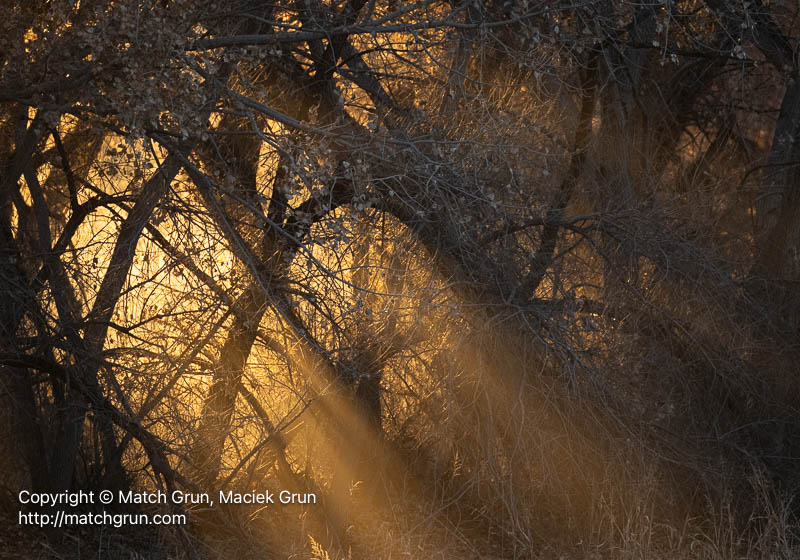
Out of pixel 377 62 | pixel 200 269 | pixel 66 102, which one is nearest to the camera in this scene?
pixel 66 102

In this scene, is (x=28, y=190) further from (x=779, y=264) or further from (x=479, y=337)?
(x=779, y=264)

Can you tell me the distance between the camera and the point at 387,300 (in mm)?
6957

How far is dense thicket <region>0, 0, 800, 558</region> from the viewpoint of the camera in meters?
6.54

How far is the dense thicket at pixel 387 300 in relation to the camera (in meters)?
6.54

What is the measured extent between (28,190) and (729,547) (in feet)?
21.0

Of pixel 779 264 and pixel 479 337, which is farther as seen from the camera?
pixel 779 264

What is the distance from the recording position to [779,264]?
30.6ft

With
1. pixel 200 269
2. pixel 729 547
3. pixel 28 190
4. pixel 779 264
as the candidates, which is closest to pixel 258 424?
pixel 200 269

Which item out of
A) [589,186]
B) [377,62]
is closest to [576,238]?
[589,186]

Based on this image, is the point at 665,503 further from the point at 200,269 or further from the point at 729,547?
the point at 200,269

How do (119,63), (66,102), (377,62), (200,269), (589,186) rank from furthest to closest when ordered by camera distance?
(589,186)
(377,62)
(200,269)
(66,102)
(119,63)

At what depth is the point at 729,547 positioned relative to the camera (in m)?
7.97

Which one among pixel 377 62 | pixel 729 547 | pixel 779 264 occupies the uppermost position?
pixel 377 62

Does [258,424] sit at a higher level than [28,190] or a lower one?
lower
